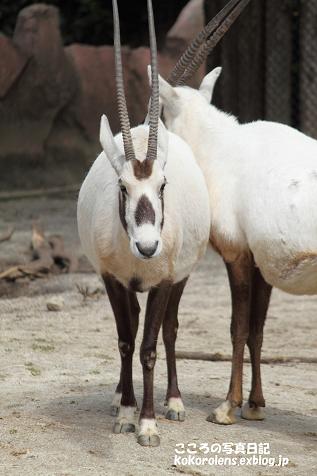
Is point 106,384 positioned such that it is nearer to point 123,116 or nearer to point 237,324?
point 237,324

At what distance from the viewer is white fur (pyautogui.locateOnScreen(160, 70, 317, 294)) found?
5.23 metres

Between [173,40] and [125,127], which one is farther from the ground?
[125,127]

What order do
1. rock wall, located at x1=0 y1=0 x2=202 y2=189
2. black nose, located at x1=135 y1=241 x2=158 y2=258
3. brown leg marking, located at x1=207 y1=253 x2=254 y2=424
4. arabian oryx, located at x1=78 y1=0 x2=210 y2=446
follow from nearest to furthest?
black nose, located at x1=135 y1=241 x2=158 y2=258, arabian oryx, located at x1=78 y1=0 x2=210 y2=446, brown leg marking, located at x1=207 y1=253 x2=254 y2=424, rock wall, located at x1=0 y1=0 x2=202 y2=189

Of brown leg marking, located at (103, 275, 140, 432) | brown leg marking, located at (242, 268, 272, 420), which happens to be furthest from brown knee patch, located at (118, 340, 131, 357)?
Result: brown leg marking, located at (242, 268, 272, 420)

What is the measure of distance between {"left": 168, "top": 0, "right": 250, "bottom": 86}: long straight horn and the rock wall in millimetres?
7367

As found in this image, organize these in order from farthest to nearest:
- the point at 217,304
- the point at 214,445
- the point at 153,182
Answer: the point at 217,304, the point at 214,445, the point at 153,182

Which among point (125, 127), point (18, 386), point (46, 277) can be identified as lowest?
point (46, 277)

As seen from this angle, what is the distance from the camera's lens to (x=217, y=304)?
847 cm

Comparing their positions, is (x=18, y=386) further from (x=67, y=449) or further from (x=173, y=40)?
(x=173, y=40)

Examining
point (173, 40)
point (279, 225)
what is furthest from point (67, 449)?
point (173, 40)

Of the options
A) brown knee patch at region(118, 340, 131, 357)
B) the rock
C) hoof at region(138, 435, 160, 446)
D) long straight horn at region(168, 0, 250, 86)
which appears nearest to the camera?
hoof at region(138, 435, 160, 446)

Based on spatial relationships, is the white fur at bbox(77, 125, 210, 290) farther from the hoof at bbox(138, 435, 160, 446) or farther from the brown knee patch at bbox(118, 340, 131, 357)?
the hoof at bbox(138, 435, 160, 446)

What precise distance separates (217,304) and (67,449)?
367 centimetres

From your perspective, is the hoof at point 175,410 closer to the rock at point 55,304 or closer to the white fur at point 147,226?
the white fur at point 147,226
